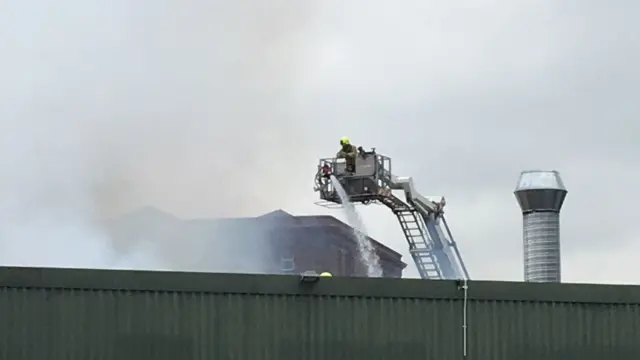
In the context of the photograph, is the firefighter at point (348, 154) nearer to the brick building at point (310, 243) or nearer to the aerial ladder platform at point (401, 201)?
the aerial ladder platform at point (401, 201)

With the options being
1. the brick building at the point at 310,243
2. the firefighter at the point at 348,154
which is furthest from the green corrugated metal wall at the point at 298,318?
the brick building at the point at 310,243

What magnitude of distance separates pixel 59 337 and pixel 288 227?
150 ft

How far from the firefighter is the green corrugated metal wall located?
12172mm

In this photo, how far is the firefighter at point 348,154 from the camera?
2806cm

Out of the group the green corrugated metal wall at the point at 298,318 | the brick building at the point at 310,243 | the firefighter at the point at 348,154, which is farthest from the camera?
the brick building at the point at 310,243

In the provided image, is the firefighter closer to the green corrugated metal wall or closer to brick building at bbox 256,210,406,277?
the green corrugated metal wall

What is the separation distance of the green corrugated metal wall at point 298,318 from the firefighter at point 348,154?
Answer: 12.2m

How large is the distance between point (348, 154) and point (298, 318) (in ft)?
42.7

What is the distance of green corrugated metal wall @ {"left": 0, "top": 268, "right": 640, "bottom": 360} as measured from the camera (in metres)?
14.7

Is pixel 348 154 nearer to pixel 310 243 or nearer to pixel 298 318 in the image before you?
pixel 298 318

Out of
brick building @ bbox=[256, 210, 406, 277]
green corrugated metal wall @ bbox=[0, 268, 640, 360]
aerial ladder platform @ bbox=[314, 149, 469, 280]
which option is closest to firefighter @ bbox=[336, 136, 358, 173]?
aerial ladder platform @ bbox=[314, 149, 469, 280]

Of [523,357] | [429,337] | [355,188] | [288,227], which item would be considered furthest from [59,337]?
[288,227]

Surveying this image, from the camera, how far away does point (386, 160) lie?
28.6 meters

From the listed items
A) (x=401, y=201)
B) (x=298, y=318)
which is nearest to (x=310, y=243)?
(x=401, y=201)
